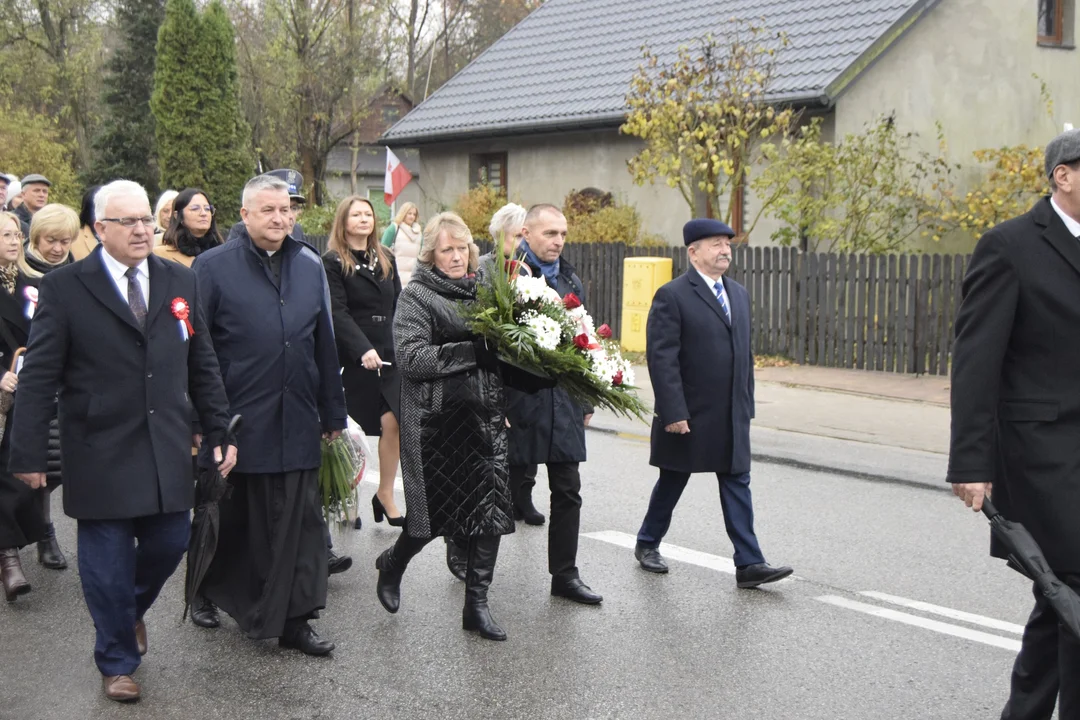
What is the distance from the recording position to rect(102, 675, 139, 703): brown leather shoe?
16.9ft

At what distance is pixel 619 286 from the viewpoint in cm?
2008

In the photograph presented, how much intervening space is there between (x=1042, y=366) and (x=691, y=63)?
14.9 metres

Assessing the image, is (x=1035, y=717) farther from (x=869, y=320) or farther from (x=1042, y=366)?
(x=869, y=320)

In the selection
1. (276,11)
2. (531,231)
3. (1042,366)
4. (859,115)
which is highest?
(276,11)

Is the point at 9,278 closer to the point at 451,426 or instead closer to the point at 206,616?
the point at 206,616

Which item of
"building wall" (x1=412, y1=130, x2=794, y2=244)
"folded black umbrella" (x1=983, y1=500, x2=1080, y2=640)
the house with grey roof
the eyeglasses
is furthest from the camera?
"building wall" (x1=412, y1=130, x2=794, y2=244)

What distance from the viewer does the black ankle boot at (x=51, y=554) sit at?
23.8 feet

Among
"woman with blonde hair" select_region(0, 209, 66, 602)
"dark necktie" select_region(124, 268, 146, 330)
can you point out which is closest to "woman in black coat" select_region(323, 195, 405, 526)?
"woman with blonde hair" select_region(0, 209, 66, 602)

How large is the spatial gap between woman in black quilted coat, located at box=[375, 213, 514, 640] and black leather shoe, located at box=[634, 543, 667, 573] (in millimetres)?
1333

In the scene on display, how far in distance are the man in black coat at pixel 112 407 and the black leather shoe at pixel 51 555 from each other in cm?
216

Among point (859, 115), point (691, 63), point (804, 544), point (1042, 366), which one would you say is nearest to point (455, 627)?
point (804, 544)

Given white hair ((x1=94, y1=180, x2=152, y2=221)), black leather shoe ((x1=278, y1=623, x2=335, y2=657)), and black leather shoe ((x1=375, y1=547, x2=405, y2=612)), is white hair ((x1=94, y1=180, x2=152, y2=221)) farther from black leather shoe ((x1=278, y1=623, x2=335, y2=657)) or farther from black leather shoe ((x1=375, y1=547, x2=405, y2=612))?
black leather shoe ((x1=375, y1=547, x2=405, y2=612))

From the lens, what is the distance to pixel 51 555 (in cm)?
731

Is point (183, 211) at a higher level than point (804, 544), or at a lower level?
higher
